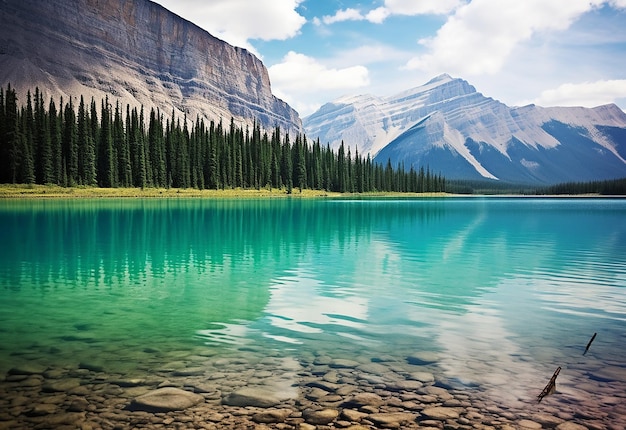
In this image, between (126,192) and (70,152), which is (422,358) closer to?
(126,192)

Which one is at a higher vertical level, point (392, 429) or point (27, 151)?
point (27, 151)

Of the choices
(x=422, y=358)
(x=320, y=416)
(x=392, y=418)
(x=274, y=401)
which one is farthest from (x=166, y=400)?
(x=422, y=358)

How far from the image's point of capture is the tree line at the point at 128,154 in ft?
393

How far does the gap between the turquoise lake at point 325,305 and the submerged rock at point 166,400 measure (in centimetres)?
154

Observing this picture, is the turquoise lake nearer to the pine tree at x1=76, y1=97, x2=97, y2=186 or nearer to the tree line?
the tree line

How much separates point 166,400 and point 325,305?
10201 millimetres

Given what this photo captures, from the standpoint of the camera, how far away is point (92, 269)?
27.1 metres

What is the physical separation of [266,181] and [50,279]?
149 meters

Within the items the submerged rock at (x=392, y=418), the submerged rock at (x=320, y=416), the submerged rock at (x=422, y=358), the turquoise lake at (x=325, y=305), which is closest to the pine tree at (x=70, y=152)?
the turquoise lake at (x=325, y=305)

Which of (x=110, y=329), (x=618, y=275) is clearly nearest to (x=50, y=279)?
(x=110, y=329)

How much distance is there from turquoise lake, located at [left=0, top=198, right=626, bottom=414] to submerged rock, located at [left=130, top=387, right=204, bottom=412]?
1.54m

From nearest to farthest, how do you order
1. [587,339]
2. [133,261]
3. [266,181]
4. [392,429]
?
[392,429]
[587,339]
[133,261]
[266,181]

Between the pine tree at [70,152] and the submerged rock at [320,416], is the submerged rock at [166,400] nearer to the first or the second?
the submerged rock at [320,416]

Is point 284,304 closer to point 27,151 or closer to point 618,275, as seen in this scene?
point 618,275
